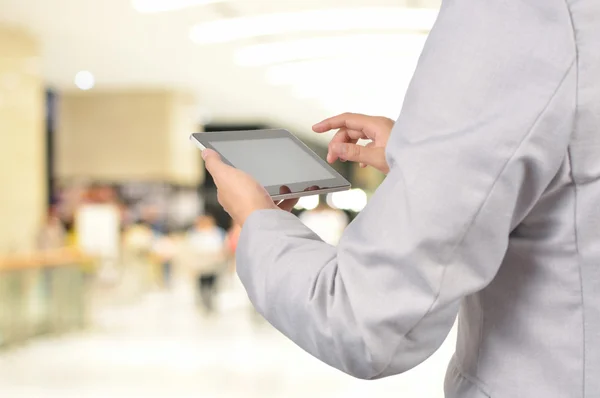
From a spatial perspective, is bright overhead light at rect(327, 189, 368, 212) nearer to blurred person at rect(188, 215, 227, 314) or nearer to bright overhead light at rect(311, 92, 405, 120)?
bright overhead light at rect(311, 92, 405, 120)

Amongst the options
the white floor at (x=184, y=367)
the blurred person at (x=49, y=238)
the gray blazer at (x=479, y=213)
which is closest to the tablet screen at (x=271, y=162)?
the gray blazer at (x=479, y=213)

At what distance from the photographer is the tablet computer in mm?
1264

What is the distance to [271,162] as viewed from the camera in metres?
1.35

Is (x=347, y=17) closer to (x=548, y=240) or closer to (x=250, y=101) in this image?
(x=250, y=101)

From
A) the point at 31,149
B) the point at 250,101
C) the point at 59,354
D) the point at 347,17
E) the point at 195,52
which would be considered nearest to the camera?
the point at 59,354

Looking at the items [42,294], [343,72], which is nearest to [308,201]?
[343,72]

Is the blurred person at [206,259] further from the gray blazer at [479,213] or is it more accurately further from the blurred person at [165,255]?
the gray blazer at [479,213]

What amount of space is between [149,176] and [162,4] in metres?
9.69

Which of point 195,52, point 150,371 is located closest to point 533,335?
point 150,371

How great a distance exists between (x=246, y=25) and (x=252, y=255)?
11896 millimetres

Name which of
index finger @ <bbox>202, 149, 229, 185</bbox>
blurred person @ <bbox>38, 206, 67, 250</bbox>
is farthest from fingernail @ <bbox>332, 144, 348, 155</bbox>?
blurred person @ <bbox>38, 206, 67, 250</bbox>

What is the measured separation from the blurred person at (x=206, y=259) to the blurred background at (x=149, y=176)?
0.09 ft

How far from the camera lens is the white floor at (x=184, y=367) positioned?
24.8ft

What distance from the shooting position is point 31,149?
43.0 ft
